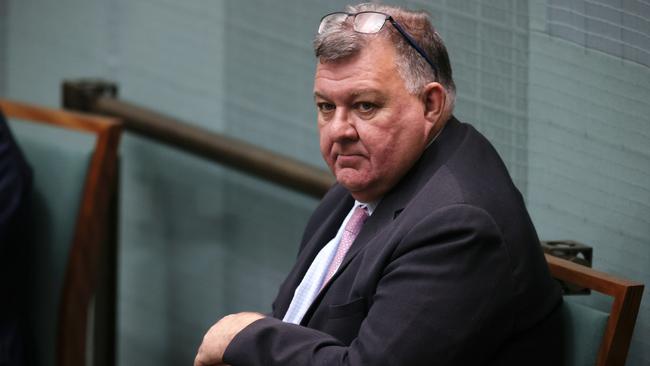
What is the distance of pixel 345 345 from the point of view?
1687 mm

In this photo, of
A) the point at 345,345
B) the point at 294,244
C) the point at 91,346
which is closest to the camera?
the point at 345,345

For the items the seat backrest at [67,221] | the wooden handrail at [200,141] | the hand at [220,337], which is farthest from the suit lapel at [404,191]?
the seat backrest at [67,221]

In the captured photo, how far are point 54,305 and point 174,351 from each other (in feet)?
2.68

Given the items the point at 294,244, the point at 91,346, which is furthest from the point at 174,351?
the point at 294,244

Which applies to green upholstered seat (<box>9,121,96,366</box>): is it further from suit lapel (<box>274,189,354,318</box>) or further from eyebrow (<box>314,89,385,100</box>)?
eyebrow (<box>314,89,385,100</box>)

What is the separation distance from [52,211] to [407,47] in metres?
1.29

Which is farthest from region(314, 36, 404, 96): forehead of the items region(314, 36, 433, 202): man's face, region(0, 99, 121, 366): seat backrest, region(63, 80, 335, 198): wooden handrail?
region(0, 99, 121, 366): seat backrest

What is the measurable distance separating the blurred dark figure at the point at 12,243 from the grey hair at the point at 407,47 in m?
1.13

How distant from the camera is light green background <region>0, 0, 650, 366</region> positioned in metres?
1.87

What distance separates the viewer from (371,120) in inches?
66.9

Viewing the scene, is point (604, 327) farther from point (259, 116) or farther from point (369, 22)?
point (259, 116)

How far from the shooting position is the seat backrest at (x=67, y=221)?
2658mm

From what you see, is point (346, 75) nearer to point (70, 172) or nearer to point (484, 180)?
point (484, 180)

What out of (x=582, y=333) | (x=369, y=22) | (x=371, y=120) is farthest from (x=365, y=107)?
(x=582, y=333)
